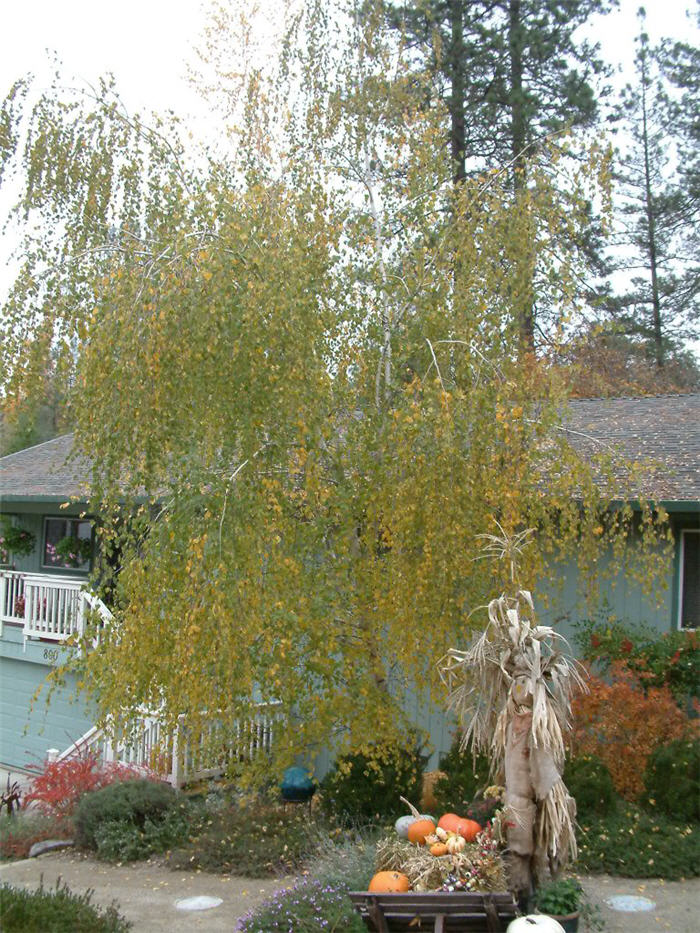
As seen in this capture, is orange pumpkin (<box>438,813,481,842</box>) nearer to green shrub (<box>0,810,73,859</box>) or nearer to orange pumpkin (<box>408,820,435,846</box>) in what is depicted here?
orange pumpkin (<box>408,820,435,846</box>)

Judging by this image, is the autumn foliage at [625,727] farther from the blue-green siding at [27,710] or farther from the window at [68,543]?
the window at [68,543]

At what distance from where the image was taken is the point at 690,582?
399 inches

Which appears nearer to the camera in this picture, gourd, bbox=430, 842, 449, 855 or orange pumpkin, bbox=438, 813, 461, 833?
gourd, bbox=430, 842, 449, 855

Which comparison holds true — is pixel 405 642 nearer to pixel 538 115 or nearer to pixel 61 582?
pixel 61 582

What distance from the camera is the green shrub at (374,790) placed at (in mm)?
8422

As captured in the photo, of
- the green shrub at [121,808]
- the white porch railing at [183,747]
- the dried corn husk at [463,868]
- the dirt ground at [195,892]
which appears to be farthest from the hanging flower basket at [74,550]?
the dried corn husk at [463,868]

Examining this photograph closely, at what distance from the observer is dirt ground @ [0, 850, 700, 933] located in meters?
6.55

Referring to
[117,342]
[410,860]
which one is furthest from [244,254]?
[410,860]

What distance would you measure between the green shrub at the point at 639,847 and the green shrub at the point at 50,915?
3544mm

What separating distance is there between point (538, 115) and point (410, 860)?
53.4 feet

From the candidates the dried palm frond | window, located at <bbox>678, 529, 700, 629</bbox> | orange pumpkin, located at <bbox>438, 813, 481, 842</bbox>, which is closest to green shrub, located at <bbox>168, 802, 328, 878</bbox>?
orange pumpkin, located at <bbox>438, 813, 481, 842</bbox>

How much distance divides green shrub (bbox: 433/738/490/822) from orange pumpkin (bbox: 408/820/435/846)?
1.25m

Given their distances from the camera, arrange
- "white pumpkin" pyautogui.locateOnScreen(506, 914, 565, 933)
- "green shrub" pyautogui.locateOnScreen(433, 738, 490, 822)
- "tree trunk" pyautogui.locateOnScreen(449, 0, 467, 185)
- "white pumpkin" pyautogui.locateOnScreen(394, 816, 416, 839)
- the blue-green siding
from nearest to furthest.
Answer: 1. "white pumpkin" pyautogui.locateOnScreen(506, 914, 565, 933)
2. "white pumpkin" pyautogui.locateOnScreen(394, 816, 416, 839)
3. "green shrub" pyautogui.locateOnScreen(433, 738, 490, 822)
4. the blue-green siding
5. "tree trunk" pyautogui.locateOnScreen(449, 0, 467, 185)

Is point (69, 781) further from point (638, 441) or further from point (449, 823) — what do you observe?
point (638, 441)
